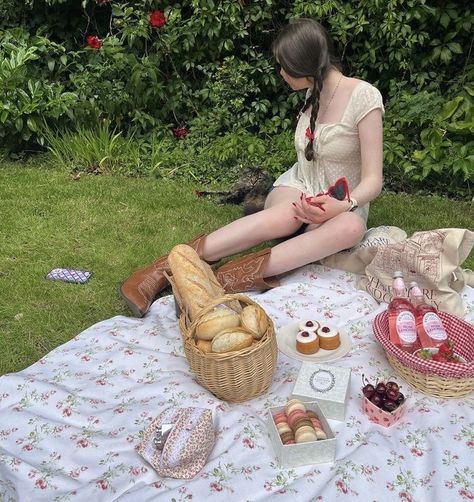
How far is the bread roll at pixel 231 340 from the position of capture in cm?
192

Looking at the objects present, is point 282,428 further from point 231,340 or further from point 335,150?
point 335,150

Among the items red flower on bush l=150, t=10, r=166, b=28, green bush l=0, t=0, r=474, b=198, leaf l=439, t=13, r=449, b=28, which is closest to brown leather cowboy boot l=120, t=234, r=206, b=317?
green bush l=0, t=0, r=474, b=198

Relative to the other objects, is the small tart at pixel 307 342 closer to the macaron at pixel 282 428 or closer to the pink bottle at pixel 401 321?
the pink bottle at pixel 401 321

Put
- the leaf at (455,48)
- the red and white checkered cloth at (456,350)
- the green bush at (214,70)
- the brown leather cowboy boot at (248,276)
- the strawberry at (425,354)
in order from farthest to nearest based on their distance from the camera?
the leaf at (455,48), the green bush at (214,70), the brown leather cowboy boot at (248,276), the strawberry at (425,354), the red and white checkered cloth at (456,350)

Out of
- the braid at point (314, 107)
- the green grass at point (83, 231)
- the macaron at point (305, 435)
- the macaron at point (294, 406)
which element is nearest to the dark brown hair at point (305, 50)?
the braid at point (314, 107)

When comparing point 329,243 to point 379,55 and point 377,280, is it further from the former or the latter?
point 379,55

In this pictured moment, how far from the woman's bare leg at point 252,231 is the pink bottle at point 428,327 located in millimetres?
843

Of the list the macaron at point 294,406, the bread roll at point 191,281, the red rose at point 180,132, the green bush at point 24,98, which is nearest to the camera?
A: the macaron at point 294,406

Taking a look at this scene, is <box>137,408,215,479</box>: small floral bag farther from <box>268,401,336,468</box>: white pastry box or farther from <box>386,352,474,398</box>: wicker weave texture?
<box>386,352,474,398</box>: wicker weave texture

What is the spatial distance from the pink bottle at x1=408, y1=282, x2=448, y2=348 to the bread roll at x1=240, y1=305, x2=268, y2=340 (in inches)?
24.5

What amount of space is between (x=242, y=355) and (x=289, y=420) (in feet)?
0.82

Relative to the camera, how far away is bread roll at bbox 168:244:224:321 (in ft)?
7.37

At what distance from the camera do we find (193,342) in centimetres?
197

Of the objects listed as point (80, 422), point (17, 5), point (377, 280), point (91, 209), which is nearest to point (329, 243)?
point (377, 280)
